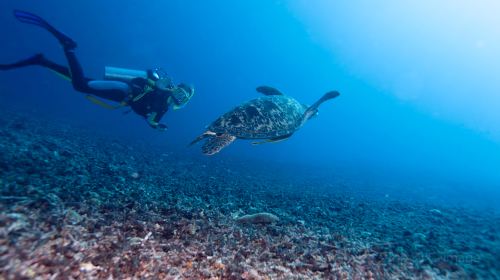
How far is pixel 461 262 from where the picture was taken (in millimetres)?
4441

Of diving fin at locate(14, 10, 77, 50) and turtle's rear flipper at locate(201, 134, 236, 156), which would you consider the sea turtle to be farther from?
diving fin at locate(14, 10, 77, 50)

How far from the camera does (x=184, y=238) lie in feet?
13.3

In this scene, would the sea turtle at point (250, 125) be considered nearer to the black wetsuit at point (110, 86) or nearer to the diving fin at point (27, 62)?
the black wetsuit at point (110, 86)

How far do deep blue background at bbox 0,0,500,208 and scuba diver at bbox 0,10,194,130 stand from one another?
57642 millimetres

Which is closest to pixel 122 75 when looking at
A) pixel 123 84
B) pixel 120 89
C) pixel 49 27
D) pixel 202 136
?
pixel 123 84

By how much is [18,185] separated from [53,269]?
2.82 meters

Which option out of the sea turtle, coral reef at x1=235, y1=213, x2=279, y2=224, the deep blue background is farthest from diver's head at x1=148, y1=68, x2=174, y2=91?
the deep blue background

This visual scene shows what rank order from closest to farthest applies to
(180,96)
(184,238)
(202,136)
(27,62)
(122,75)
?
(184,238)
(202,136)
(27,62)
(122,75)
(180,96)

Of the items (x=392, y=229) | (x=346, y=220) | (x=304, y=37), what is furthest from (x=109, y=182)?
(x=304, y=37)

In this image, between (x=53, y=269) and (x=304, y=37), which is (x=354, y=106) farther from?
(x=53, y=269)

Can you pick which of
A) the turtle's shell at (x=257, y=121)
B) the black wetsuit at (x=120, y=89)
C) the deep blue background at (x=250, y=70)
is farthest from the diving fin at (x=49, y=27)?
the deep blue background at (x=250, y=70)

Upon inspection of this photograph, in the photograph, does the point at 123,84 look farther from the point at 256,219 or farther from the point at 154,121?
the point at 256,219

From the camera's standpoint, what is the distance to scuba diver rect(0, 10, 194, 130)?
29.8 feet

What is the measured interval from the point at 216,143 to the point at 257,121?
1534 mm
